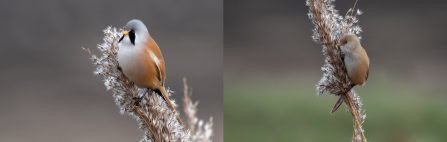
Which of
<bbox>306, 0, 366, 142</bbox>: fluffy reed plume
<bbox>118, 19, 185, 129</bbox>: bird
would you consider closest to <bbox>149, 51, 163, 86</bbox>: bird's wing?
<bbox>118, 19, 185, 129</bbox>: bird

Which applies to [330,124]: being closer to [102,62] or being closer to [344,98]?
[344,98]

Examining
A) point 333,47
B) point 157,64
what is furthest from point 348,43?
point 157,64

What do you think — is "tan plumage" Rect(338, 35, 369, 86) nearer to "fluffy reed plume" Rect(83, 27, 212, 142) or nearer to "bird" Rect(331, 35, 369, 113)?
"bird" Rect(331, 35, 369, 113)

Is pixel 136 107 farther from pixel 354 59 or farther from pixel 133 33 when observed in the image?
pixel 354 59

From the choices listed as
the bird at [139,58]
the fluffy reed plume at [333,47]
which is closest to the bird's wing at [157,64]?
the bird at [139,58]

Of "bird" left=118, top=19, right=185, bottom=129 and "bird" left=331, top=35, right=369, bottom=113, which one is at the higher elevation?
"bird" left=331, top=35, right=369, bottom=113

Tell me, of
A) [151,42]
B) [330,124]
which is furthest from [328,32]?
[330,124]
